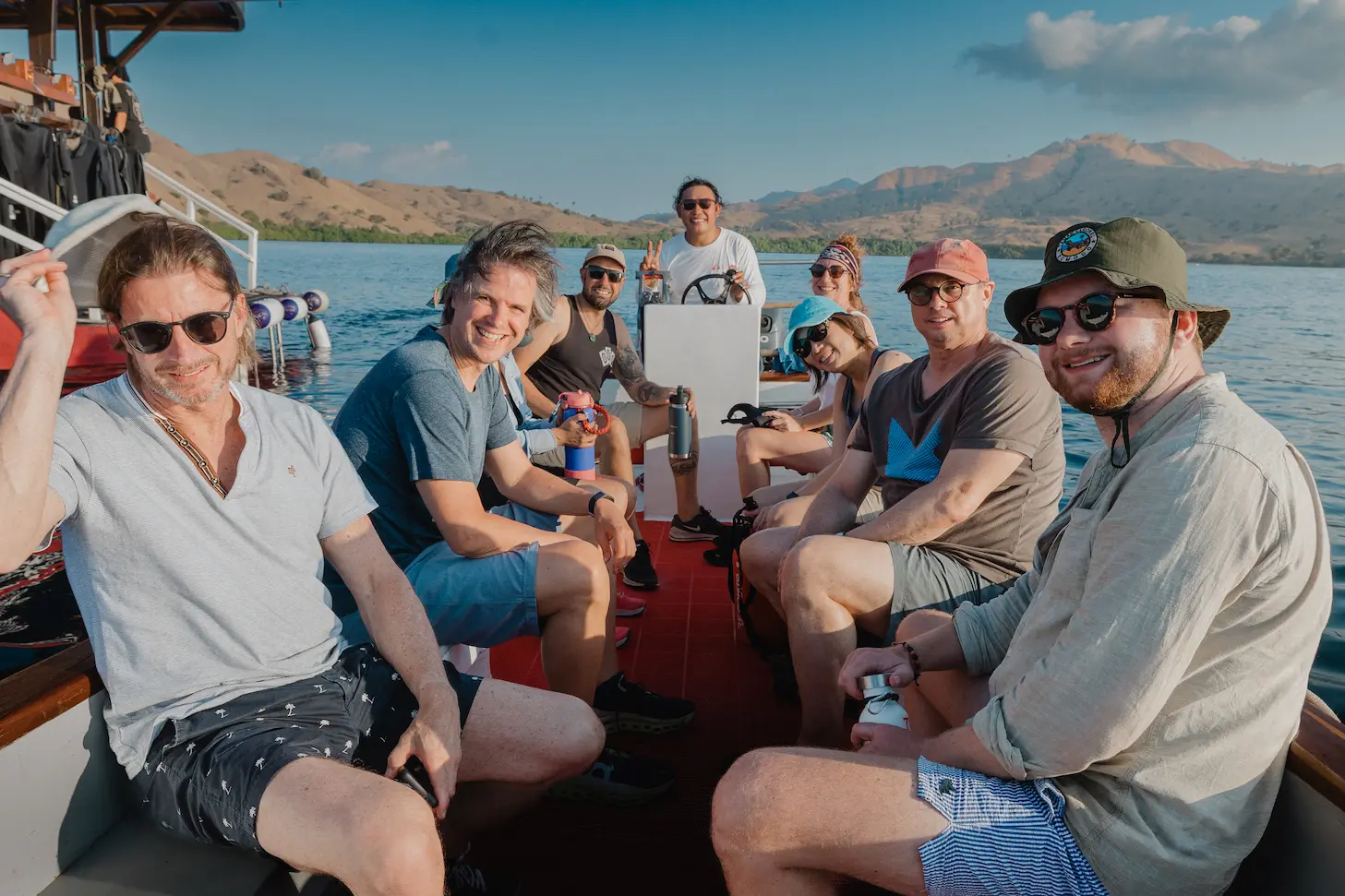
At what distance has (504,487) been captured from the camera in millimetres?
2447

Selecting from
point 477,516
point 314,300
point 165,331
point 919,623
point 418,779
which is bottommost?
point 418,779

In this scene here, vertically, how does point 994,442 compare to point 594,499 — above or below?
above

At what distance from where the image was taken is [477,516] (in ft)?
6.50

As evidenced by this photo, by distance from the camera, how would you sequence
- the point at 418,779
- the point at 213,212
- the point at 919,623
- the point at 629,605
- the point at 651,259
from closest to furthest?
the point at 418,779, the point at 919,623, the point at 629,605, the point at 651,259, the point at 213,212

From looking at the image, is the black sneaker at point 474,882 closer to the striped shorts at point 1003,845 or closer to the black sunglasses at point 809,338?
the striped shorts at point 1003,845

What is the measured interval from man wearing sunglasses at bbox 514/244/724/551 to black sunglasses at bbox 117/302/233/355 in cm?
229

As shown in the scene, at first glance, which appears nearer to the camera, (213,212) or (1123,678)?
(1123,678)

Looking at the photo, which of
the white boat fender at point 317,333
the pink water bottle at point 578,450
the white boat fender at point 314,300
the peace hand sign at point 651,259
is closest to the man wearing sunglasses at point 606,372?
the peace hand sign at point 651,259

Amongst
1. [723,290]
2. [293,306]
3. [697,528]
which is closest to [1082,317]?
[697,528]

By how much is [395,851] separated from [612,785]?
0.80 m

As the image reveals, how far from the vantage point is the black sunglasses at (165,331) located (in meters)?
1.40

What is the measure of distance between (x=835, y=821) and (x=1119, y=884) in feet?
1.19

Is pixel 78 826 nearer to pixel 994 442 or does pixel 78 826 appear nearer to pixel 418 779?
pixel 418 779

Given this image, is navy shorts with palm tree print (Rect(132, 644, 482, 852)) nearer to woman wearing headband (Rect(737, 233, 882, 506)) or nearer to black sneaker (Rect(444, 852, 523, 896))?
black sneaker (Rect(444, 852, 523, 896))
